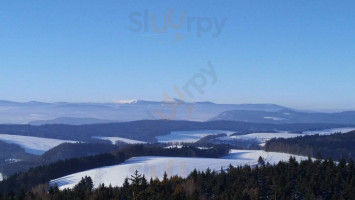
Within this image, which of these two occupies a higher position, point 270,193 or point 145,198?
point 145,198

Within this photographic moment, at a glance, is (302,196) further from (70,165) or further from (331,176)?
(70,165)

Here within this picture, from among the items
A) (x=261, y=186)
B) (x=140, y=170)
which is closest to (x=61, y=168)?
(x=140, y=170)

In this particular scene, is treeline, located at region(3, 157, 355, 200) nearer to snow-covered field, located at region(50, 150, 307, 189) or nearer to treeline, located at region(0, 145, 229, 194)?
snow-covered field, located at region(50, 150, 307, 189)

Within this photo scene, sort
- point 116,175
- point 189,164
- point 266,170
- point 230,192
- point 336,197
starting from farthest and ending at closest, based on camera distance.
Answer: point 189,164 < point 116,175 < point 266,170 < point 230,192 < point 336,197

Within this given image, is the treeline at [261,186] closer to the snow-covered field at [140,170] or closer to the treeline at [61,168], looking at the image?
the snow-covered field at [140,170]

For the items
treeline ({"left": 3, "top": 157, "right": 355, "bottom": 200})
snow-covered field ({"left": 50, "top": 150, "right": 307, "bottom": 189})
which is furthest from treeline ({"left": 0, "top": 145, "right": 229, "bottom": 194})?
treeline ({"left": 3, "top": 157, "right": 355, "bottom": 200})

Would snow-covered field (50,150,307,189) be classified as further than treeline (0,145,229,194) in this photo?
No

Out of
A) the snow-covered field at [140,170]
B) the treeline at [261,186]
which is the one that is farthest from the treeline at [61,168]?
the treeline at [261,186]

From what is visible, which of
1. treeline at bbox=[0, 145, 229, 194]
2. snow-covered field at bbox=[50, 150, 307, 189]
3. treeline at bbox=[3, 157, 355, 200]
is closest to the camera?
treeline at bbox=[3, 157, 355, 200]

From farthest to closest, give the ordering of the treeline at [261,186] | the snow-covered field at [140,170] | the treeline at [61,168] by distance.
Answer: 1. the treeline at [61,168]
2. the snow-covered field at [140,170]
3. the treeline at [261,186]

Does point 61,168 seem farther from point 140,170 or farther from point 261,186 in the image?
point 261,186

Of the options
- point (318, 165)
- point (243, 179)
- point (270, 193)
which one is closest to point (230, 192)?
point (270, 193)
